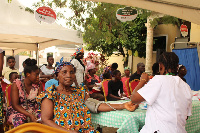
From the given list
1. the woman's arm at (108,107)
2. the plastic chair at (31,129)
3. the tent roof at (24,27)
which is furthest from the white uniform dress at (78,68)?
the plastic chair at (31,129)

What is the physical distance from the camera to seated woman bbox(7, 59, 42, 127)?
3348mm

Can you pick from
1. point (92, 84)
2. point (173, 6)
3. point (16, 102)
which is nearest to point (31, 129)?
point (16, 102)

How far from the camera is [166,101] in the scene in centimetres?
222

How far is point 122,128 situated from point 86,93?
651 mm

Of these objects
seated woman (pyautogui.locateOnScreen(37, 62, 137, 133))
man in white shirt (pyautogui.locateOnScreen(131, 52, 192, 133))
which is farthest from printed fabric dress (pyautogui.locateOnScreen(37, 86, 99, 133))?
man in white shirt (pyautogui.locateOnScreen(131, 52, 192, 133))

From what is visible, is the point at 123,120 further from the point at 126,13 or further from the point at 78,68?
the point at 126,13

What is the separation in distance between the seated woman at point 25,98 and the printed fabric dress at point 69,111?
907 millimetres

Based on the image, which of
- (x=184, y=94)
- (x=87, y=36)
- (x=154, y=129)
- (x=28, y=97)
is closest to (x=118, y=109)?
(x=154, y=129)

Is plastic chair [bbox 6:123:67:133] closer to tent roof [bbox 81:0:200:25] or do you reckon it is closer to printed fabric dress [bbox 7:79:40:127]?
printed fabric dress [bbox 7:79:40:127]

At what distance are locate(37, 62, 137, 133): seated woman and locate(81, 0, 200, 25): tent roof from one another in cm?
182

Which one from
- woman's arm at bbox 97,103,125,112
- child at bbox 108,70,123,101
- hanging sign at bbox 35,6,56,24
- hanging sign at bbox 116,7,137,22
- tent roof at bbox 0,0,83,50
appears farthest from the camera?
hanging sign at bbox 116,7,137,22

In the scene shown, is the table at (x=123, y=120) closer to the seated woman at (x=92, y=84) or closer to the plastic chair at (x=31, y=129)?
the plastic chair at (x=31, y=129)

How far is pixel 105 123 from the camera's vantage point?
2906 millimetres

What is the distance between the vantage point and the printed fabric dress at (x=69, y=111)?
2.53 m
